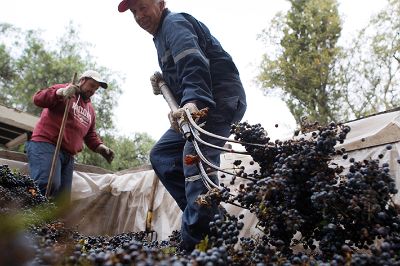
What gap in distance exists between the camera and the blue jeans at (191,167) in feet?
7.95

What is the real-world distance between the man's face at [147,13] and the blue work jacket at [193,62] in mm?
54

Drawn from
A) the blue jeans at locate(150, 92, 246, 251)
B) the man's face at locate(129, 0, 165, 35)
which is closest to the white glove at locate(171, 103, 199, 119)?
the blue jeans at locate(150, 92, 246, 251)

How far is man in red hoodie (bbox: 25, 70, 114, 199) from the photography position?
411 centimetres

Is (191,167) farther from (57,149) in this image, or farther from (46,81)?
(46,81)

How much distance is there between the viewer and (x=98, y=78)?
4.67m

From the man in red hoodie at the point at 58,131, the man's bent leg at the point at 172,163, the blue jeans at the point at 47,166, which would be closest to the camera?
the man's bent leg at the point at 172,163

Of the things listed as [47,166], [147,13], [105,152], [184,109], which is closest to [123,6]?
[147,13]

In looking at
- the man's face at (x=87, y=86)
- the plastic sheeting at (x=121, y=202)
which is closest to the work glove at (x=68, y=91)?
the man's face at (x=87, y=86)

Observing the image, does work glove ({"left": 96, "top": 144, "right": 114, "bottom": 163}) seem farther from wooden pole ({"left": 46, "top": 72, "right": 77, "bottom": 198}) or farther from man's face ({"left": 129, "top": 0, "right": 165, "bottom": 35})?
man's face ({"left": 129, "top": 0, "right": 165, "bottom": 35})

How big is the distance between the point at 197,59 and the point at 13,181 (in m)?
1.69

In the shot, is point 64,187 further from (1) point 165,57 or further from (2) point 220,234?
(2) point 220,234

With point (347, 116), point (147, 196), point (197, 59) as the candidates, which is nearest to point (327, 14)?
point (347, 116)

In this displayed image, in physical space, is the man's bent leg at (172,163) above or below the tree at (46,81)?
below

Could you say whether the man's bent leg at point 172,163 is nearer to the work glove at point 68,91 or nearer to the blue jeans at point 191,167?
the blue jeans at point 191,167
